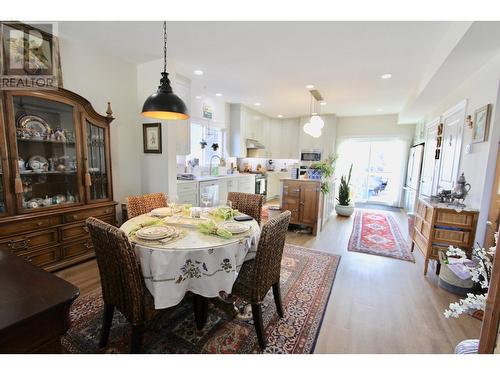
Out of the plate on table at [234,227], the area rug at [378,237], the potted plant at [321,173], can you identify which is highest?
the potted plant at [321,173]

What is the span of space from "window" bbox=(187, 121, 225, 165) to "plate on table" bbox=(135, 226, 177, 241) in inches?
135

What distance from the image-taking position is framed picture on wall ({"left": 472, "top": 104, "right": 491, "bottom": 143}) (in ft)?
7.72

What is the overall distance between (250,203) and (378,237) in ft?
8.80

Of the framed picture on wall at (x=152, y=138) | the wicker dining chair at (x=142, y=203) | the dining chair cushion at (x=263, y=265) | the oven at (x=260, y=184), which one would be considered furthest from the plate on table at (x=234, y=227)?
the oven at (x=260, y=184)

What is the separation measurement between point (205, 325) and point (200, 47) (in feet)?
9.42

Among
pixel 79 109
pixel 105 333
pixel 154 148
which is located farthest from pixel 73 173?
pixel 105 333

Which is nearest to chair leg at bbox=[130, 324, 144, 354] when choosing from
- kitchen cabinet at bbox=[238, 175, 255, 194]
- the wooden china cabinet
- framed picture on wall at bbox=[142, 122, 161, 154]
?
the wooden china cabinet

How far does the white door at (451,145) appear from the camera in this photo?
3.14 m

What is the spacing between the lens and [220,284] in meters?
1.54

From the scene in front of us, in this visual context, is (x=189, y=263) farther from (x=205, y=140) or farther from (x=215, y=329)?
(x=205, y=140)

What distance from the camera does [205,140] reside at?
529cm

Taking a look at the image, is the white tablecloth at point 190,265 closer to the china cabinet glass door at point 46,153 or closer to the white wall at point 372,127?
the china cabinet glass door at point 46,153

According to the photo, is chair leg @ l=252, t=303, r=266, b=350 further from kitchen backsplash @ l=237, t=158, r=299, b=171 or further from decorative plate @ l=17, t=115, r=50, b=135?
kitchen backsplash @ l=237, t=158, r=299, b=171

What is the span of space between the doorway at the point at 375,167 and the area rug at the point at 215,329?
16.4 ft
